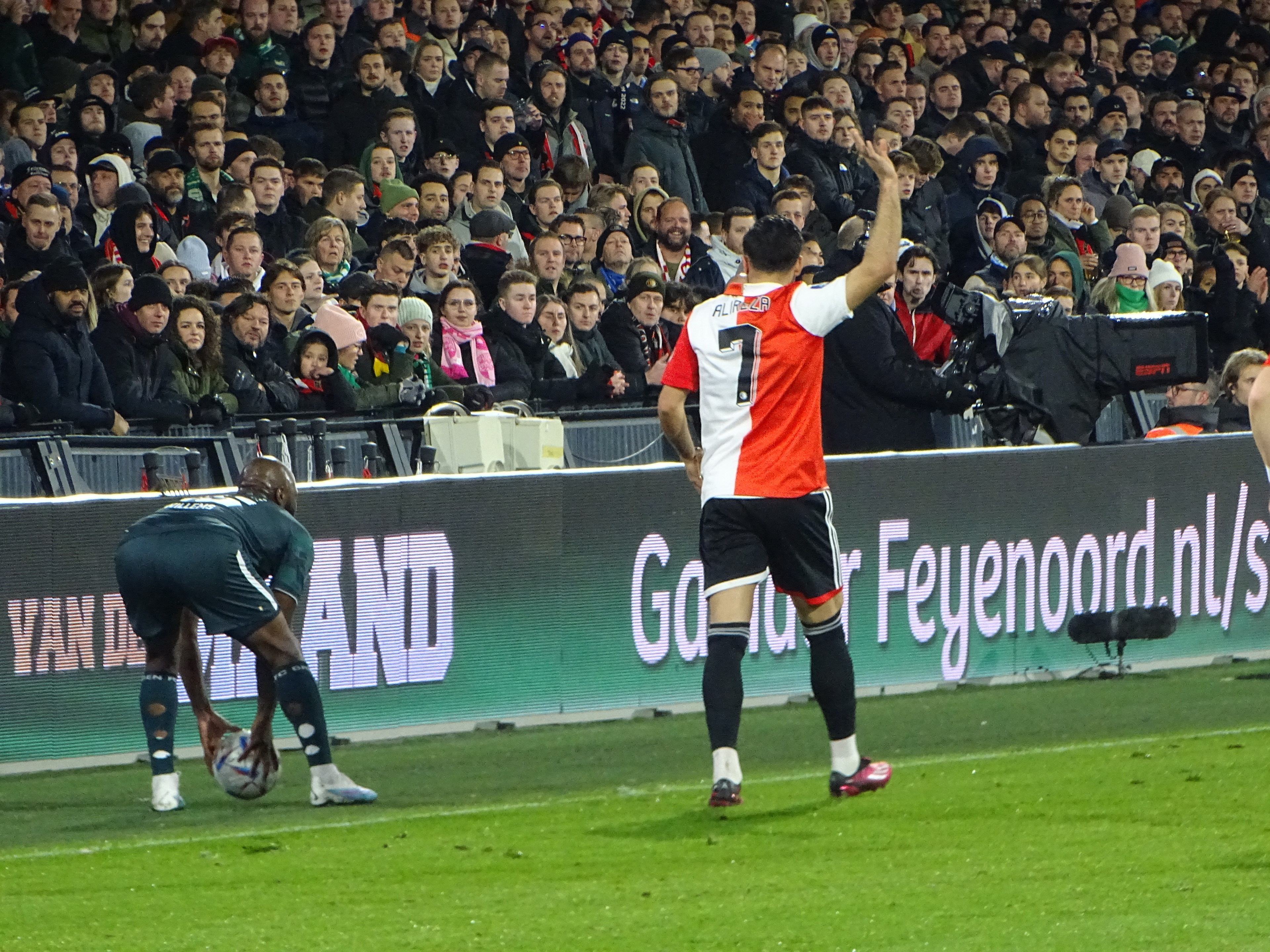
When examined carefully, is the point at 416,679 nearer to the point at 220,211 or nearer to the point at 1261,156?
the point at 220,211

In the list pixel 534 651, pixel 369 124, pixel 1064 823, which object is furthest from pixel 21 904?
→ pixel 369 124

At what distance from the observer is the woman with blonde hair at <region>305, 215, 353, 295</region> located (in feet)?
42.8

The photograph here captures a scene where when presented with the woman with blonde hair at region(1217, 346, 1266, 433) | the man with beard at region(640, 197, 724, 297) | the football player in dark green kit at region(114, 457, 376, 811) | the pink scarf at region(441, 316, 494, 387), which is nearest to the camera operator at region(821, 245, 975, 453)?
the woman with blonde hair at region(1217, 346, 1266, 433)

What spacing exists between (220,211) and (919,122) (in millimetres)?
8068

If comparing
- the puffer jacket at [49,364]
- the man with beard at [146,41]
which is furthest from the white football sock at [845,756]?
the man with beard at [146,41]

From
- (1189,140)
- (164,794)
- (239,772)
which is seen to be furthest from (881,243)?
(1189,140)

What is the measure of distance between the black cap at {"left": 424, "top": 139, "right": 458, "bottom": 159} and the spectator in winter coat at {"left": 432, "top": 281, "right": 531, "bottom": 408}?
2.55m

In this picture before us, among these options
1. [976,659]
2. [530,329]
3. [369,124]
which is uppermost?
[369,124]

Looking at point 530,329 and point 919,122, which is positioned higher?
point 919,122

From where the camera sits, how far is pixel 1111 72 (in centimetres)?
2244

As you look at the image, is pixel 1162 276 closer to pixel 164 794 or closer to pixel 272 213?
pixel 272 213

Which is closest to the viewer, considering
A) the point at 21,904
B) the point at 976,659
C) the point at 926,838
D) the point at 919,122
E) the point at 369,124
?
the point at 21,904

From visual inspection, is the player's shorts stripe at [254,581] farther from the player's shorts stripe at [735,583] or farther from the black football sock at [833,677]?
the black football sock at [833,677]

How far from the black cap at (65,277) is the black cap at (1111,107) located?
12.1 meters
